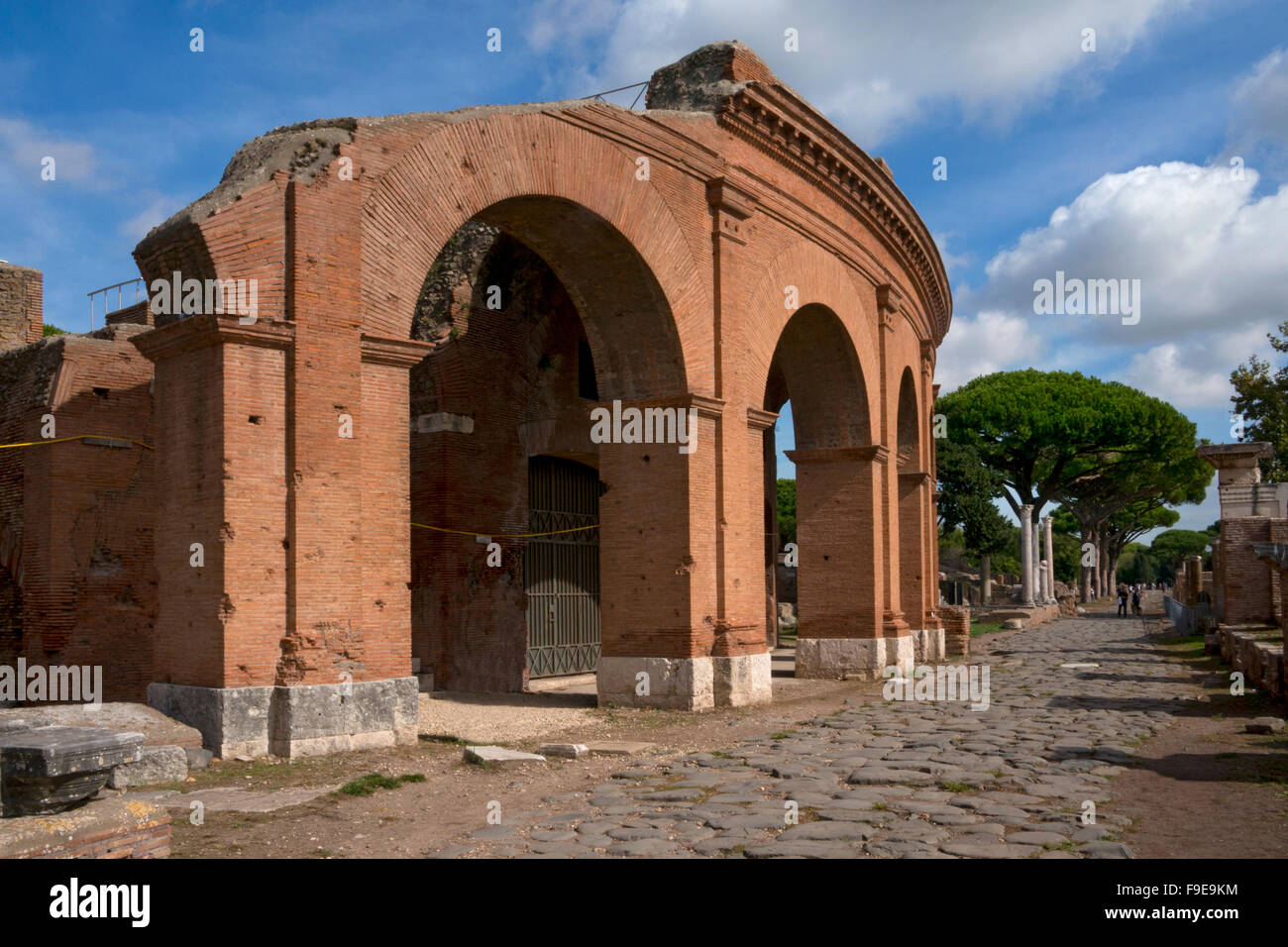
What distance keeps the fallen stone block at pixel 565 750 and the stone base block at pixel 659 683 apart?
9.21 ft

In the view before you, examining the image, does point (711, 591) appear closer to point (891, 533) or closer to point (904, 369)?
point (891, 533)

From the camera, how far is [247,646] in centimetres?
743

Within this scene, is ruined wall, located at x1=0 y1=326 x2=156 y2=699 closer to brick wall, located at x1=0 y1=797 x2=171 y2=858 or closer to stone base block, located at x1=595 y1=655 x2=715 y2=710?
stone base block, located at x1=595 y1=655 x2=715 y2=710

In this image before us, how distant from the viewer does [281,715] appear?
24.4 feet

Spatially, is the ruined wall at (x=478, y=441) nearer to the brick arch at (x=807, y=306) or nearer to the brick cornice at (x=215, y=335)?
the brick arch at (x=807, y=306)

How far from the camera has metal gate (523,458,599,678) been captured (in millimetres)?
14031

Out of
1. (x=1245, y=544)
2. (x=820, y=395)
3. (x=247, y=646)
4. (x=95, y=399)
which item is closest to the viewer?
(x=247, y=646)

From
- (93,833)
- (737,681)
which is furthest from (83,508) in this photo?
(93,833)

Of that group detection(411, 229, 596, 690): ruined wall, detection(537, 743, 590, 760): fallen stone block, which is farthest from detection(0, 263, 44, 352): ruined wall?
detection(537, 743, 590, 760): fallen stone block

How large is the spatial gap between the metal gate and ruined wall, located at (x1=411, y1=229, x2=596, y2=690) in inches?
15.6

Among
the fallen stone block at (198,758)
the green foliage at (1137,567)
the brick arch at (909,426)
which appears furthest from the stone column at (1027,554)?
the green foliage at (1137,567)

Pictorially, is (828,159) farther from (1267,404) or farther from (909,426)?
(1267,404)
